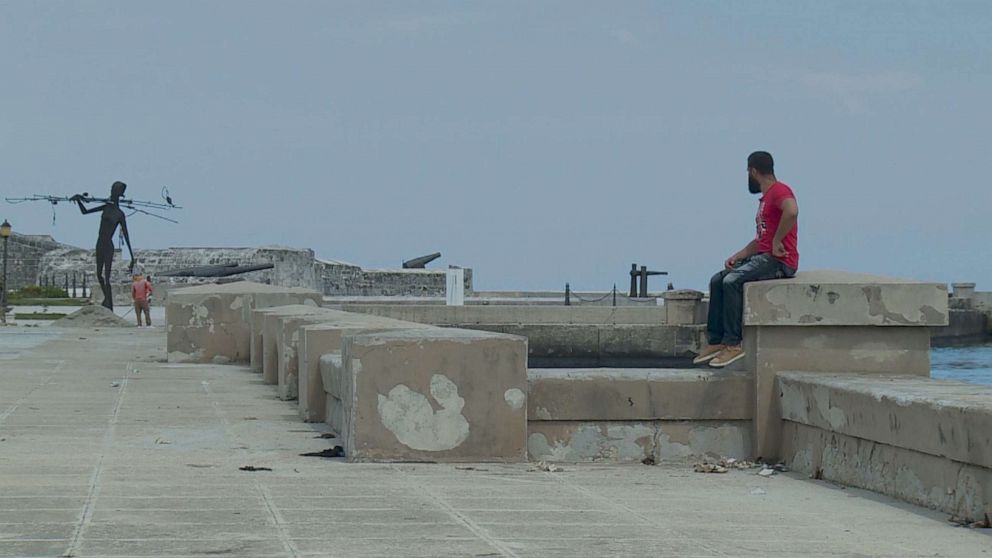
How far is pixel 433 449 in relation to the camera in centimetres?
801

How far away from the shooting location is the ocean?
4041cm

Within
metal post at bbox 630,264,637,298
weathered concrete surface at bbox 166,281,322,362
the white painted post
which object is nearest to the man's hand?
weathered concrete surface at bbox 166,281,322,362

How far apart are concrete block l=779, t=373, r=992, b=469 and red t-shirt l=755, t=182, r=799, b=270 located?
2.42 ft

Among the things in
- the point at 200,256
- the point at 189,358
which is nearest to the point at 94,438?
the point at 189,358

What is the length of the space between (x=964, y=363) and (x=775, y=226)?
40.9 m

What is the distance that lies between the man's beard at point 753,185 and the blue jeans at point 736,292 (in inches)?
19.2

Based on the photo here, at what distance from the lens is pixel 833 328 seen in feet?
27.8

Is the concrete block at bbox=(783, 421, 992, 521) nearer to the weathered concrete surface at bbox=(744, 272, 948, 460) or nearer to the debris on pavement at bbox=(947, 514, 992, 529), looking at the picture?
the debris on pavement at bbox=(947, 514, 992, 529)

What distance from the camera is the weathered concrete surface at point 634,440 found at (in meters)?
8.38

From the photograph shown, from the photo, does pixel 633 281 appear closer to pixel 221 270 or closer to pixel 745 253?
pixel 221 270

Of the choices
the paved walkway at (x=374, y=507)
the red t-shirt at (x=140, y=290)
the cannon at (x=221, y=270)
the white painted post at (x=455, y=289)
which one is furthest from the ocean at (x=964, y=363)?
the paved walkway at (x=374, y=507)

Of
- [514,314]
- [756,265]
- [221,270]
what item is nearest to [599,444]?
[756,265]

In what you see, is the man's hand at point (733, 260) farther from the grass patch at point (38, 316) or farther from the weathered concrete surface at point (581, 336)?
the grass patch at point (38, 316)

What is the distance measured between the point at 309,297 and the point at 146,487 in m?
12.1
